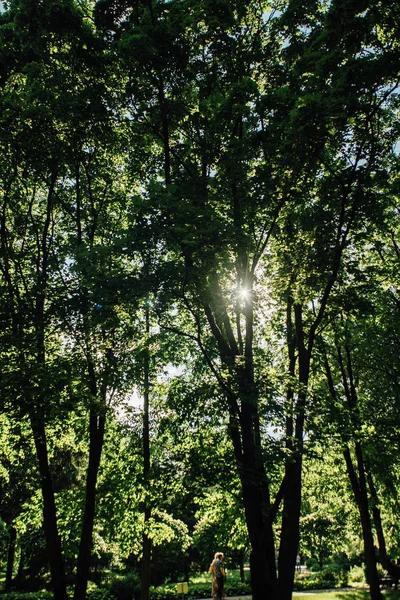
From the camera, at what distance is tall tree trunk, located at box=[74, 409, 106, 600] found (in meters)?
10.5

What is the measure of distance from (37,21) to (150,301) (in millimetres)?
7147

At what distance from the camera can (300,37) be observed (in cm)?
912

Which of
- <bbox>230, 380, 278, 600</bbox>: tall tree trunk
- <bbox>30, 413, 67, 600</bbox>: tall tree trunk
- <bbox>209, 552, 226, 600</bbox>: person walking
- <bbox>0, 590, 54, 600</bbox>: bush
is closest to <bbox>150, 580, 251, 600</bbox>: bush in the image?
<bbox>0, 590, 54, 600</bbox>: bush

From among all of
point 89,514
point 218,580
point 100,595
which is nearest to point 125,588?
point 100,595

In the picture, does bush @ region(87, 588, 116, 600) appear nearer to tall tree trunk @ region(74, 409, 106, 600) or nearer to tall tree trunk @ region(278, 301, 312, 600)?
tall tree trunk @ region(74, 409, 106, 600)

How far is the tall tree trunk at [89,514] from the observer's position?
10.5m

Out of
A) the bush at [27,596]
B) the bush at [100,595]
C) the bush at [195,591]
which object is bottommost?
the bush at [195,591]

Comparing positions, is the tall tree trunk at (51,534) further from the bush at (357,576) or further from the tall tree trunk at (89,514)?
the bush at (357,576)

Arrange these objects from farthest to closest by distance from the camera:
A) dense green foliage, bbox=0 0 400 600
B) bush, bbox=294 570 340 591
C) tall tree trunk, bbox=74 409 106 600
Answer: bush, bbox=294 570 340 591, tall tree trunk, bbox=74 409 106 600, dense green foliage, bbox=0 0 400 600

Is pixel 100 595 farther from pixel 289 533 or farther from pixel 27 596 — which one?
pixel 289 533

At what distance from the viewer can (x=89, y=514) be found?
Result: 36.8 ft

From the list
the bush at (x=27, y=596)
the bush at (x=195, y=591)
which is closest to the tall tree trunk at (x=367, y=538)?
the bush at (x=195, y=591)

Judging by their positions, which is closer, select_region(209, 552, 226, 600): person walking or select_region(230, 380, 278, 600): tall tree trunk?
select_region(230, 380, 278, 600): tall tree trunk

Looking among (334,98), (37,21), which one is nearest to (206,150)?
(334,98)
